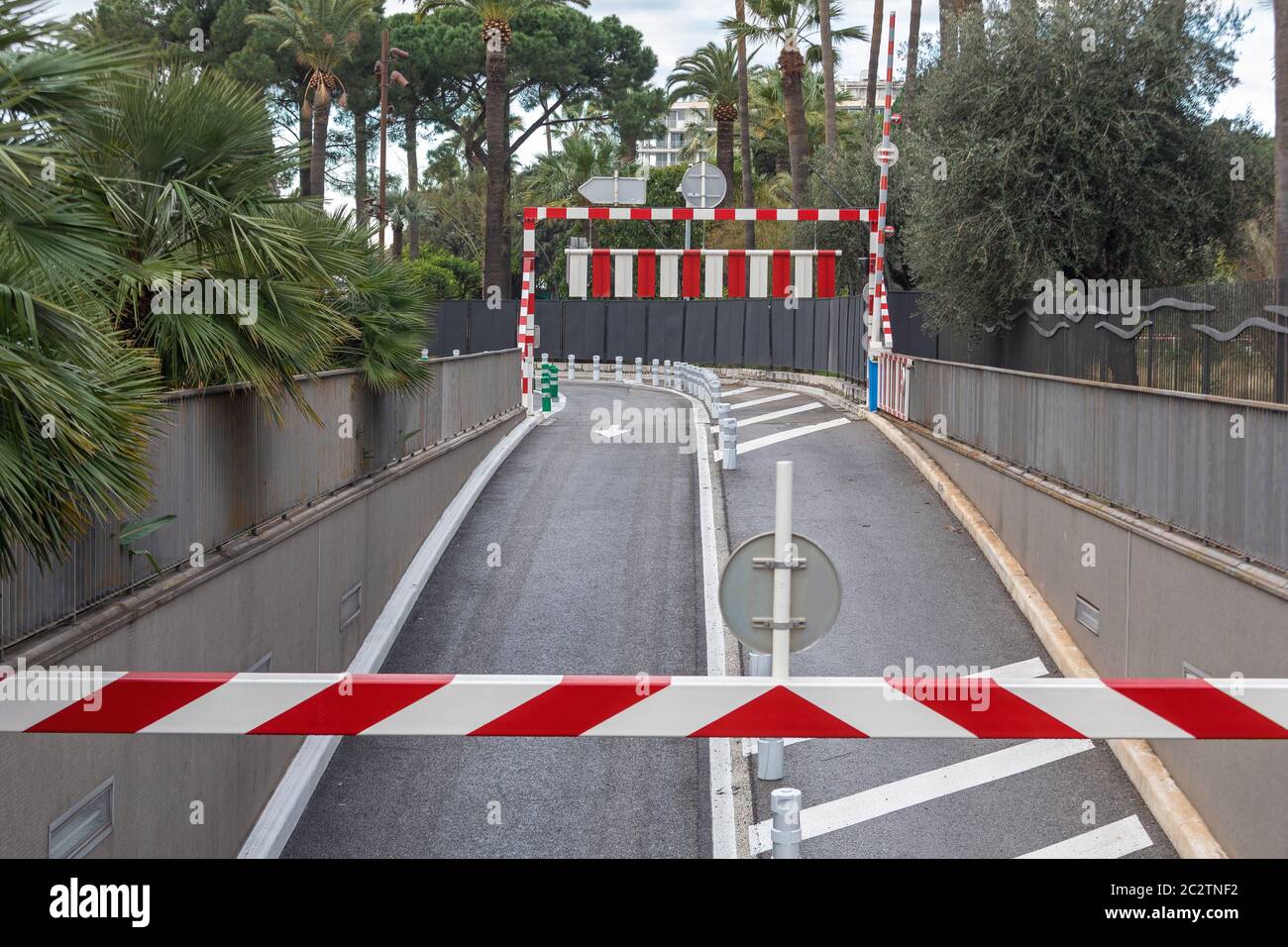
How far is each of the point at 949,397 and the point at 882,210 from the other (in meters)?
7.12

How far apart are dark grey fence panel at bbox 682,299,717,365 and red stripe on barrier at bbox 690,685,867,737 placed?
137ft

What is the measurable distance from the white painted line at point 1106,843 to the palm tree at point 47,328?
581 centimetres

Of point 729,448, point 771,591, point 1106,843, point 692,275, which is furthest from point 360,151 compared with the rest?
point 771,591

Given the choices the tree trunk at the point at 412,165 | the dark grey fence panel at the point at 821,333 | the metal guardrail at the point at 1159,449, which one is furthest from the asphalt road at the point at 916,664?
the tree trunk at the point at 412,165

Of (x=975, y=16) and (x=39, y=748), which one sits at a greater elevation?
(x=975, y=16)

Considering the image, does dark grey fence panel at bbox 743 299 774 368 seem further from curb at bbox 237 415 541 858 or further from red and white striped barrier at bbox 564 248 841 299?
curb at bbox 237 415 541 858

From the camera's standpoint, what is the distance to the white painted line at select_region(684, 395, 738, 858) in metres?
9.17

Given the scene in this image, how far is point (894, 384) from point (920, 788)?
1488 centimetres

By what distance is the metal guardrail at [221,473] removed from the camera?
6.79m

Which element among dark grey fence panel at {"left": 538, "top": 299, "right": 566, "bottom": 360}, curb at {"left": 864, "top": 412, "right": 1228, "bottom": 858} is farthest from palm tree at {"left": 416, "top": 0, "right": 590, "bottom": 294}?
curb at {"left": 864, "top": 412, "right": 1228, "bottom": 858}

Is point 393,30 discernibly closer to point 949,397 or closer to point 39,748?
point 949,397

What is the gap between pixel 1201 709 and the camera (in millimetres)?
4965

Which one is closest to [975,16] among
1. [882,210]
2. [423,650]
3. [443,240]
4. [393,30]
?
[882,210]
